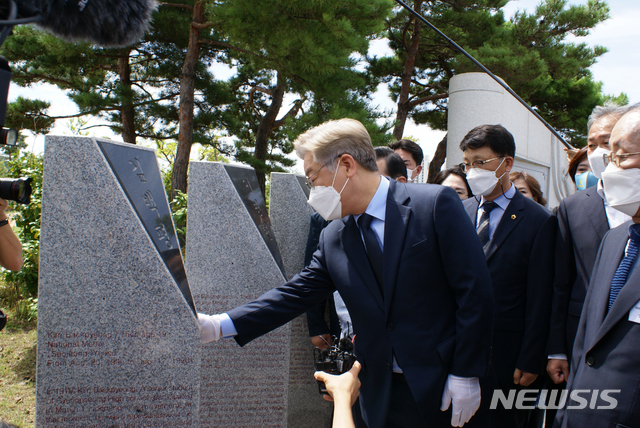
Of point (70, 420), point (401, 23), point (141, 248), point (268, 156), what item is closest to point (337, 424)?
point (141, 248)

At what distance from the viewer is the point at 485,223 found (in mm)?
2705

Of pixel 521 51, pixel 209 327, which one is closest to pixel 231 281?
pixel 209 327

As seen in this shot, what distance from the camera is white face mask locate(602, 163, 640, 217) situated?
172cm

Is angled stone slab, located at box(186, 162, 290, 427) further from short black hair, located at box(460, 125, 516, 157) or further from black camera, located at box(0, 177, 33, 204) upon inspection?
short black hair, located at box(460, 125, 516, 157)

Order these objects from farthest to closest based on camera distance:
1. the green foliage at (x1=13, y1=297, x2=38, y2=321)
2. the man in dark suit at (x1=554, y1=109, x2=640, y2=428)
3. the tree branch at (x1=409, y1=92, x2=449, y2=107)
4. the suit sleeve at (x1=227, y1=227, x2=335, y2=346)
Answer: the tree branch at (x1=409, y1=92, x2=449, y2=107), the green foliage at (x1=13, y1=297, x2=38, y2=321), the suit sleeve at (x1=227, y1=227, x2=335, y2=346), the man in dark suit at (x1=554, y1=109, x2=640, y2=428)

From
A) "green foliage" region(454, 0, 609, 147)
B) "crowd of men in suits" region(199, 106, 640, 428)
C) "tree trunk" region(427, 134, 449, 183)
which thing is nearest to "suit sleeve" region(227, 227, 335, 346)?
"crowd of men in suits" region(199, 106, 640, 428)

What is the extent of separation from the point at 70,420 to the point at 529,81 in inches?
536

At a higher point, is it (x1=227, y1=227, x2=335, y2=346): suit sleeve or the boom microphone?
the boom microphone

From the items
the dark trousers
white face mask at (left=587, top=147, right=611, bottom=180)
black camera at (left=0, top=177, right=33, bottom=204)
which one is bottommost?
the dark trousers

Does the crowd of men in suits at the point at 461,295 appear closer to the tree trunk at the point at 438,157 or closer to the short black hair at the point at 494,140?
the short black hair at the point at 494,140

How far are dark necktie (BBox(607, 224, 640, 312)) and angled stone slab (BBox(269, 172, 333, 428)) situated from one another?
2.57 m

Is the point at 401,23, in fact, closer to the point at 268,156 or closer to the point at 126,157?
the point at 268,156

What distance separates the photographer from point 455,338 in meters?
1.82

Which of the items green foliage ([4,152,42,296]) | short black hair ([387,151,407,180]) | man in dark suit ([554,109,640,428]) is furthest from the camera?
green foliage ([4,152,42,296])
